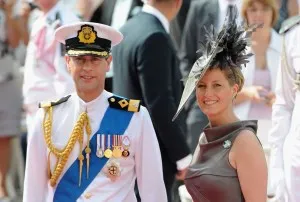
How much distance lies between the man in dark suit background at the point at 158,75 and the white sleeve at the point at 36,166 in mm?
1374

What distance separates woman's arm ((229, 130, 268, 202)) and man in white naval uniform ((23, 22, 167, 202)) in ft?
2.39

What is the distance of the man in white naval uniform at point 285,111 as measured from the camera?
612 centimetres

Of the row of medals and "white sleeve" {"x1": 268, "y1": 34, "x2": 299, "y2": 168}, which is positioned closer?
the row of medals

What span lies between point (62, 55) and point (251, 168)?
390cm

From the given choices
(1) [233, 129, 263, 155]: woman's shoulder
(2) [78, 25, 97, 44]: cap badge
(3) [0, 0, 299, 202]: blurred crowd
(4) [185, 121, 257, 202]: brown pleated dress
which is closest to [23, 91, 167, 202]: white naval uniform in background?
(2) [78, 25, 97, 44]: cap badge

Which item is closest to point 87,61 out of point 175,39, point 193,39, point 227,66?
point 227,66

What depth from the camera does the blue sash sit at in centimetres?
548

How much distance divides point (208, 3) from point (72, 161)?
10.0 ft

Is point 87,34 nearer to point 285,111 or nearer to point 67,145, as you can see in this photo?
point 67,145

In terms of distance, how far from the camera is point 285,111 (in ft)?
20.5

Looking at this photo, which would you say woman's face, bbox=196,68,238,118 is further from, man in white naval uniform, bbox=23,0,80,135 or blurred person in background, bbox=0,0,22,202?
blurred person in background, bbox=0,0,22,202

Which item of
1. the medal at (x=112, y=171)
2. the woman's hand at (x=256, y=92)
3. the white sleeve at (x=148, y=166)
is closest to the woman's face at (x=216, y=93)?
the white sleeve at (x=148, y=166)

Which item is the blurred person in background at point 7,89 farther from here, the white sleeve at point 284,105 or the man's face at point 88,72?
the man's face at point 88,72

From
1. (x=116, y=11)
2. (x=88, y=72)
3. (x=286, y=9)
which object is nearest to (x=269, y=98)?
(x=286, y=9)
